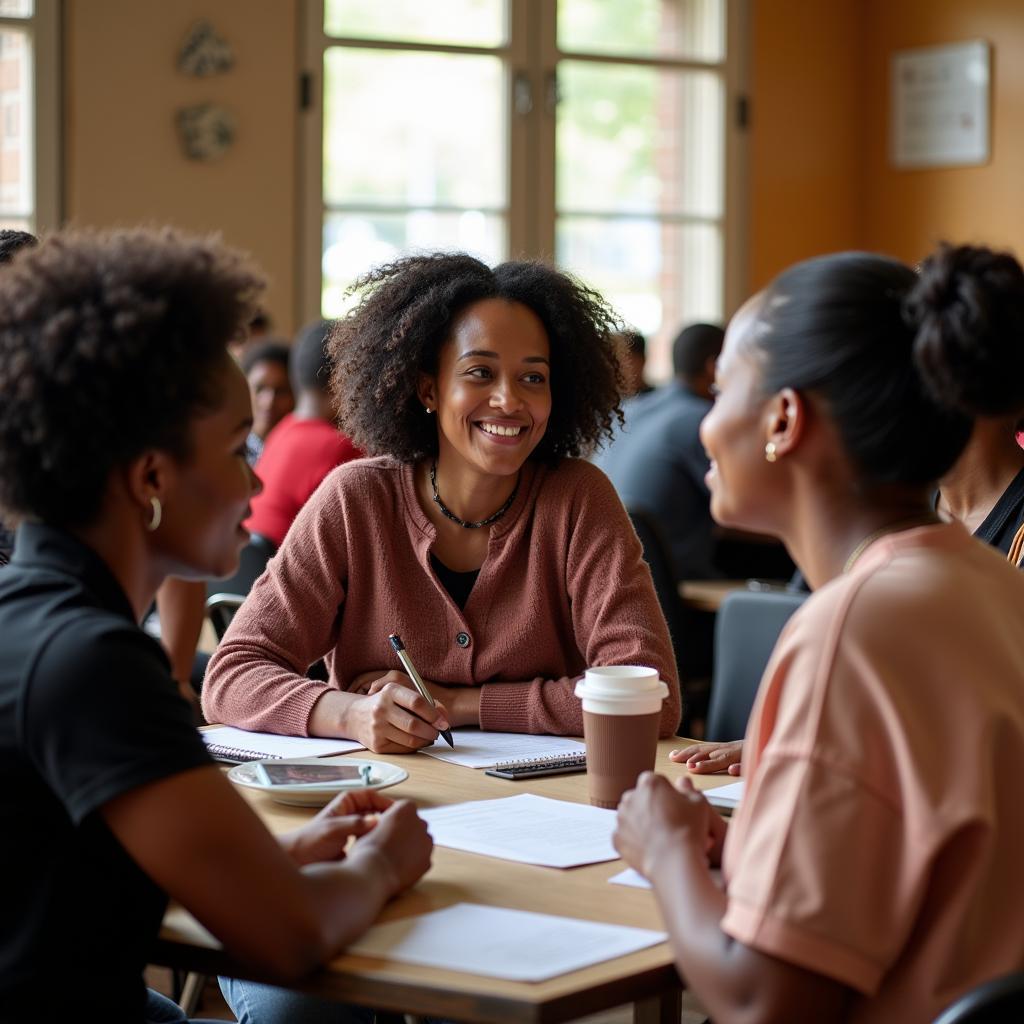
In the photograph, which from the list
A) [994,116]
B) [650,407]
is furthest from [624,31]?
[650,407]

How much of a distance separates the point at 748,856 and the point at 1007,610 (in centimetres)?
31

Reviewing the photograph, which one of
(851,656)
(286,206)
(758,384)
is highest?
(286,206)

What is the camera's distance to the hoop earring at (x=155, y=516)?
130 cm

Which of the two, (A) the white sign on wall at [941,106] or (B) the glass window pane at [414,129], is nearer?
(B) the glass window pane at [414,129]

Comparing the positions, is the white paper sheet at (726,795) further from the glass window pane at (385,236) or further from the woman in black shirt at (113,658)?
the glass window pane at (385,236)

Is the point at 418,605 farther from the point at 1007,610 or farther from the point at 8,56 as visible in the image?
the point at 8,56

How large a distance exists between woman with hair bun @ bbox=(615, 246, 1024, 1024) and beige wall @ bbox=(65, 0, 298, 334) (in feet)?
16.2

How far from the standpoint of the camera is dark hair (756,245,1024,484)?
3.95ft

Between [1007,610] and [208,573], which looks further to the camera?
[208,573]

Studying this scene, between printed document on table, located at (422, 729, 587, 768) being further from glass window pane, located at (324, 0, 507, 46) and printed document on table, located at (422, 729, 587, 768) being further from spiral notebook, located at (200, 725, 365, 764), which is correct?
glass window pane, located at (324, 0, 507, 46)

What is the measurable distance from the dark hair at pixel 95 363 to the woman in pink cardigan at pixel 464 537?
0.81 meters

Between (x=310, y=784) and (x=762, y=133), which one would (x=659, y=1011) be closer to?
(x=310, y=784)

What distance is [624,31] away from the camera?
22.3 ft

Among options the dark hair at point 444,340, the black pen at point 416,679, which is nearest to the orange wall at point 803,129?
the dark hair at point 444,340
